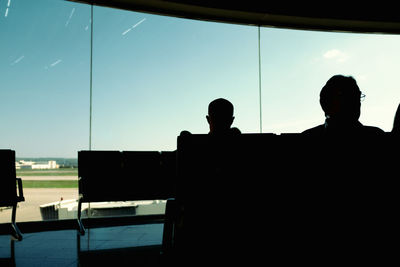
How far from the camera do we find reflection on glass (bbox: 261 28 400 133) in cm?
485

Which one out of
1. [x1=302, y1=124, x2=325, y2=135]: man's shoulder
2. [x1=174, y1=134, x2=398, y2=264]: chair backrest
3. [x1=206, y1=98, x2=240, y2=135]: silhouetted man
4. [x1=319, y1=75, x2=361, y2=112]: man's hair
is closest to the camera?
[x1=174, y1=134, x2=398, y2=264]: chair backrest

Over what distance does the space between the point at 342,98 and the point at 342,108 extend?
0.23 ft

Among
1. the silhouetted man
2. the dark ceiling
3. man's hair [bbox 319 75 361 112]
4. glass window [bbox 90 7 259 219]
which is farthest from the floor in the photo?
the dark ceiling

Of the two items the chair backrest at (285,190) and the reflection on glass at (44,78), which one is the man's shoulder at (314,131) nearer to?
the chair backrest at (285,190)

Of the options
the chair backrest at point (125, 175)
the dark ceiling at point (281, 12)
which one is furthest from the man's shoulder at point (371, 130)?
the dark ceiling at point (281, 12)

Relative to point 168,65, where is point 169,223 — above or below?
below

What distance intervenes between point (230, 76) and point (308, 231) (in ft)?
16.2

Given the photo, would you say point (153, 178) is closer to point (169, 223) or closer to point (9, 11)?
point (169, 223)

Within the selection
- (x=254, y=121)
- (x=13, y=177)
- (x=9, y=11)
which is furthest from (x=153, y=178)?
(x=9, y=11)

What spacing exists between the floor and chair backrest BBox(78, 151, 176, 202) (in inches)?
18.3

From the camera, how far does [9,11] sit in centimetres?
446

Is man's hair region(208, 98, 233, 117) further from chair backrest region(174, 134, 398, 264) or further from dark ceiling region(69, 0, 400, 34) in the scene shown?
dark ceiling region(69, 0, 400, 34)

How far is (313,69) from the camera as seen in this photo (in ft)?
16.9

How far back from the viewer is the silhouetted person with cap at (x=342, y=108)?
0.79 meters
